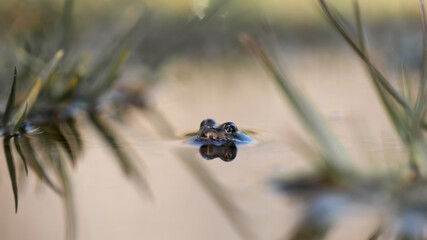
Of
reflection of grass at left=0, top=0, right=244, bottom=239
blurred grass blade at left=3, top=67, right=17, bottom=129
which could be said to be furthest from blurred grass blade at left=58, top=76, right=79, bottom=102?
blurred grass blade at left=3, top=67, right=17, bottom=129

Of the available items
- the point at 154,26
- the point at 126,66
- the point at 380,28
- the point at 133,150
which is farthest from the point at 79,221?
the point at 380,28

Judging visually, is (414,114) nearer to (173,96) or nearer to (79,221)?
(79,221)

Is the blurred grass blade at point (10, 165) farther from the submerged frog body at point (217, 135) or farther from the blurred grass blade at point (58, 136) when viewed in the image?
the submerged frog body at point (217, 135)

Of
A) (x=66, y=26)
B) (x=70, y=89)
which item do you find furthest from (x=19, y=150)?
(x=66, y=26)

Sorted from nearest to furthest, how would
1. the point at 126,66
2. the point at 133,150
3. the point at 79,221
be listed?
the point at 79,221 → the point at 133,150 → the point at 126,66

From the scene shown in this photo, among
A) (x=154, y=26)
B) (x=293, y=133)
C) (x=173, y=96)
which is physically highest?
(x=154, y=26)

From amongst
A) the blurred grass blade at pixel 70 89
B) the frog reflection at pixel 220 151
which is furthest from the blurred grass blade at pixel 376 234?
the blurred grass blade at pixel 70 89

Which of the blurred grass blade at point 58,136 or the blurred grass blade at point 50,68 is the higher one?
the blurred grass blade at point 50,68
